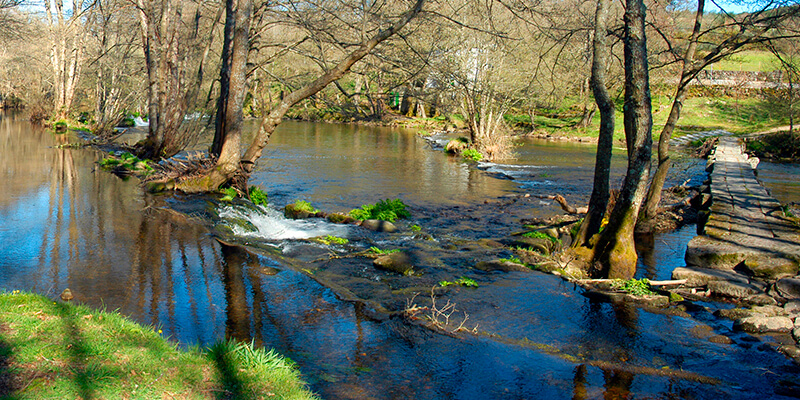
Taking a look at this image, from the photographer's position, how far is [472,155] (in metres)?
27.2

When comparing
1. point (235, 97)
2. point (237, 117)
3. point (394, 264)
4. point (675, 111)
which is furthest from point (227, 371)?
point (235, 97)

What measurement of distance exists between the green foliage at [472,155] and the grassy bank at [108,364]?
22949 mm

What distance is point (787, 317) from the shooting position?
23.0 ft

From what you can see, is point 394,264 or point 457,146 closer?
point 394,264

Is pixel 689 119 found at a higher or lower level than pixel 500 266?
higher

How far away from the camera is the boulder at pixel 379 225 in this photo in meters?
11.9

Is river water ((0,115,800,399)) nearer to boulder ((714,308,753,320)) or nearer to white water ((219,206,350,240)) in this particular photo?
white water ((219,206,350,240))

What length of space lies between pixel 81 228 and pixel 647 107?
9776mm

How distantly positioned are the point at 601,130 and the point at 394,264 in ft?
13.6

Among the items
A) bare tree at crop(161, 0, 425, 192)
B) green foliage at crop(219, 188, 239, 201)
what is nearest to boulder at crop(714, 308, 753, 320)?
bare tree at crop(161, 0, 425, 192)

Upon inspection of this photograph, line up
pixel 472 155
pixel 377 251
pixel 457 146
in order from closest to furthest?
pixel 377 251, pixel 472 155, pixel 457 146

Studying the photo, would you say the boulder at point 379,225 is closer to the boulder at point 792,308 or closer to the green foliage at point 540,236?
the green foliage at point 540,236

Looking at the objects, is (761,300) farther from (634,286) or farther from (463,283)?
(463,283)

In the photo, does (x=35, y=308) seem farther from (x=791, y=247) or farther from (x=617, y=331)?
(x=791, y=247)
